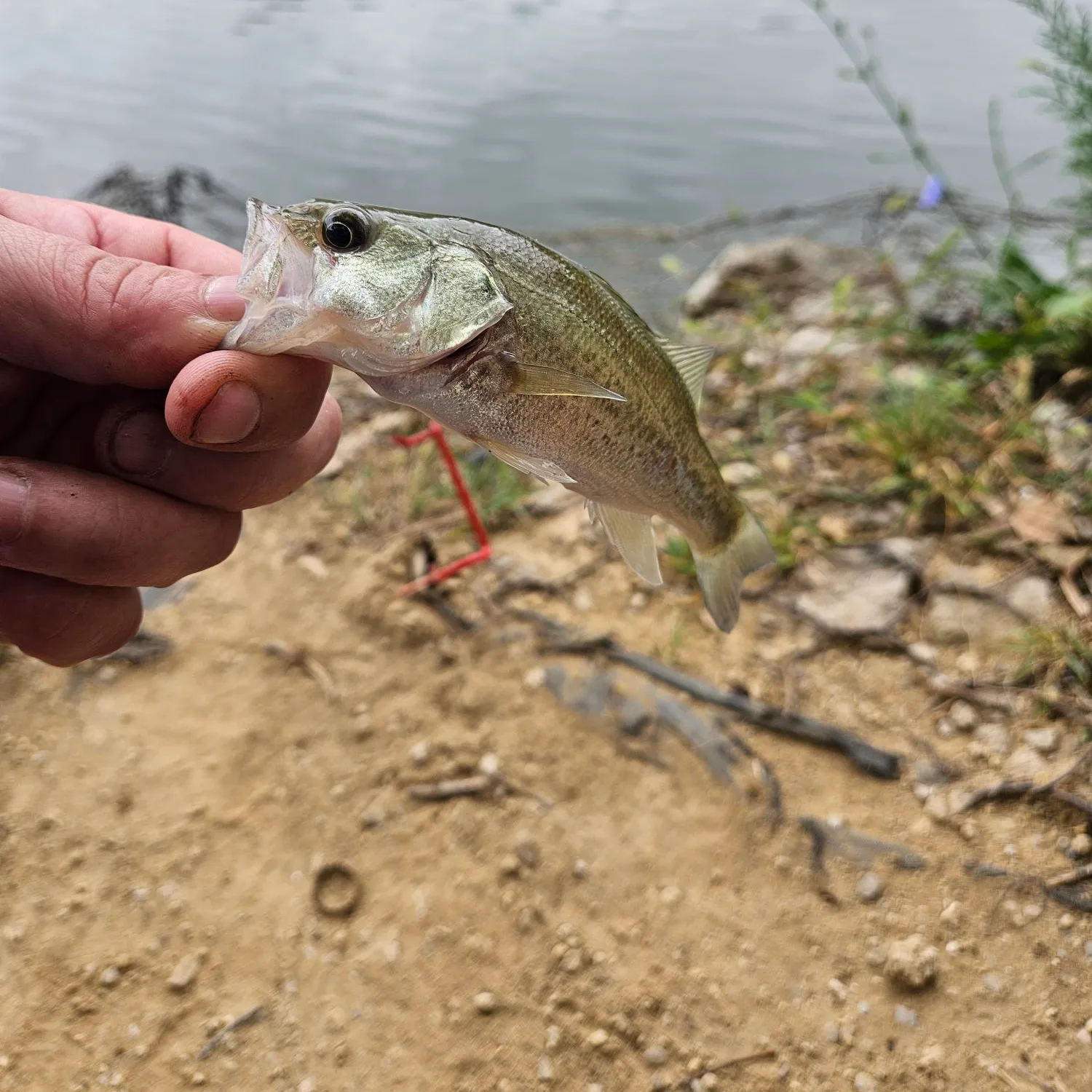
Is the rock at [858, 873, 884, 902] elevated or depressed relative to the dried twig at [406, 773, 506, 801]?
elevated

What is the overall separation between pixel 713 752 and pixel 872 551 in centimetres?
128

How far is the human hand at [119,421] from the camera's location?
5.51ft

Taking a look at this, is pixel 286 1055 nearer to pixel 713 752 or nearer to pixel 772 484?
pixel 713 752

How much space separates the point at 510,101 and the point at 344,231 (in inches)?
460

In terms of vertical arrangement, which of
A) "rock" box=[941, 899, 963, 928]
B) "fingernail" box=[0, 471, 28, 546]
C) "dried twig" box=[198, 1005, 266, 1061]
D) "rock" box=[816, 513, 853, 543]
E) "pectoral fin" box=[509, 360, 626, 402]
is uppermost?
"pectoral fin" box=[509, 360, 626, 402]

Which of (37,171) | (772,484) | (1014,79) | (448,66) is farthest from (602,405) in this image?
(448,66)

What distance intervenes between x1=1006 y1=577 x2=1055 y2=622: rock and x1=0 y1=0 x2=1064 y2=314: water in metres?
→ 6.31

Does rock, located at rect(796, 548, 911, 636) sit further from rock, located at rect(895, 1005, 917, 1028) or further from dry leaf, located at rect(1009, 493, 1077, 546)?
rock, located at rect(895, 1005, 917, 1028)

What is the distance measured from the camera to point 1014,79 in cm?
1137

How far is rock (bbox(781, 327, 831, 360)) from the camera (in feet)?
18.5

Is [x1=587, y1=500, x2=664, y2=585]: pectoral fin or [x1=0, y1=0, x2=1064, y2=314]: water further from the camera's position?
[x1=0, y1=0, x2=1064, y2=314]: water

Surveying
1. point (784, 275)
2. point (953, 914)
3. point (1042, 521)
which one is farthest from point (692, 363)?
point (784, 275)

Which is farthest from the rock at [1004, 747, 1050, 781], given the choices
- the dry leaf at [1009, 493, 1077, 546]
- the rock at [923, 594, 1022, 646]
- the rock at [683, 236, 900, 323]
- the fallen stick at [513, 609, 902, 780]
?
the rock at [683, 236, 900, 323]

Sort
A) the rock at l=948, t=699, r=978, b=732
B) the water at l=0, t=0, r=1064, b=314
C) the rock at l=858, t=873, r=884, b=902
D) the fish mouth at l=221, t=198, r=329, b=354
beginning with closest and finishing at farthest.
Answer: the fish mouth at l=221, t=198, r=329, b=354, the rock at l=858, t=873, r=884, b=902, the rock at l=948, t=699, r=978, b=732, the water at l=0, t=0, r=1064, b=314
